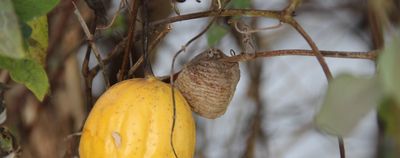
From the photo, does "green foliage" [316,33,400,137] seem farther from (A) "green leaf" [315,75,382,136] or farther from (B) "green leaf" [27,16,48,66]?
(B) "green leaf" [27,16,48,66]

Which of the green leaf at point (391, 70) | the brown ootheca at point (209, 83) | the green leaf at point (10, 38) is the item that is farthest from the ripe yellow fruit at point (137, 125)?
the green leaf at point (391, 70)

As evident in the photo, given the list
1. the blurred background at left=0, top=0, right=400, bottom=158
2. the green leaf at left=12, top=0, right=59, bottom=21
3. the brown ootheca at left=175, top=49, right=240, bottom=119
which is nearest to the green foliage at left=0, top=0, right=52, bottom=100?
the green leaf at left=12, top=0, right=59, bottom=21

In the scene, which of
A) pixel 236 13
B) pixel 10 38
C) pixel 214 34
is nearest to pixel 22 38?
pixel 10 38

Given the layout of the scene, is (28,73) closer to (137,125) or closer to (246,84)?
(137,125)

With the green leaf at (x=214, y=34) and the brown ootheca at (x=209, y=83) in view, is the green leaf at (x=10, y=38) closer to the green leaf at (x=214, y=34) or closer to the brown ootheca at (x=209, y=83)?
the brown ootheca at (x=209, y=83)

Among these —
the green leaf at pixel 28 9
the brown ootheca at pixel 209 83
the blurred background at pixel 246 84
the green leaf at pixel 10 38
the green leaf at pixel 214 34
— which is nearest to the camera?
the green leaf at pixel 10 38

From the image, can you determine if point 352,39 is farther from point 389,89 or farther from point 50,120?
point 389,89
